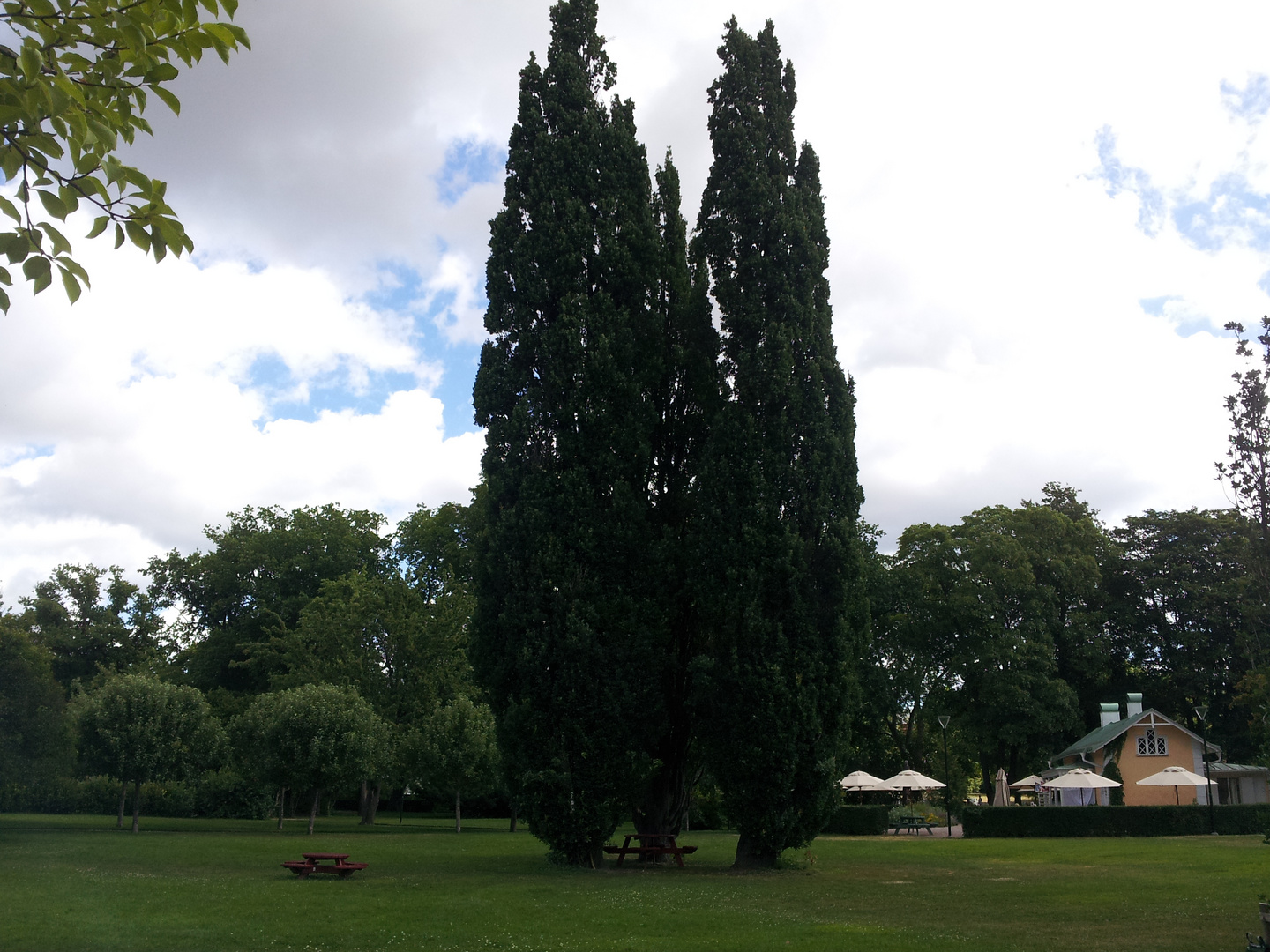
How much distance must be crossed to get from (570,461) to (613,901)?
938 cm

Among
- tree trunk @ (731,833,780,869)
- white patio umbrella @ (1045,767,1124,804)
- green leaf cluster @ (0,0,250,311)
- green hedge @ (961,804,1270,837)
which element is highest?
green leaf cluster @ (0,0,250,311)

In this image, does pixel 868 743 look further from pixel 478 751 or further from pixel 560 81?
pixel 560 81

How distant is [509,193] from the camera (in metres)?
22.8

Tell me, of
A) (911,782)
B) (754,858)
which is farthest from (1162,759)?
(754,858)

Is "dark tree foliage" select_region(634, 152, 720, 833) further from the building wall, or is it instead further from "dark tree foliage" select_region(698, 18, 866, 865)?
the building wall

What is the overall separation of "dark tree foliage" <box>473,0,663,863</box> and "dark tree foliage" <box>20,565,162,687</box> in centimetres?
3896

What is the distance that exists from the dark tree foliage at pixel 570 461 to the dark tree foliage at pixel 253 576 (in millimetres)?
30360

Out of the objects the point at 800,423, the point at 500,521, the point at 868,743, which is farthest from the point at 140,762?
the point at 868,743

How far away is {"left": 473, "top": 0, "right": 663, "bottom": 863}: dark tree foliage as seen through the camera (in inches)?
775

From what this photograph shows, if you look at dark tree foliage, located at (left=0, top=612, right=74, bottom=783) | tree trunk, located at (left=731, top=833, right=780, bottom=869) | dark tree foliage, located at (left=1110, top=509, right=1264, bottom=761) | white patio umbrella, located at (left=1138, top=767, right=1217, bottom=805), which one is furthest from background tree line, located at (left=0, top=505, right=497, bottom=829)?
dark tree foliage, located at (left=1110, top=509, right=1264, bottom=761)

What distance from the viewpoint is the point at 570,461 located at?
21.0m

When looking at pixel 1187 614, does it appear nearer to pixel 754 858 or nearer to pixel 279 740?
pixel 754 858

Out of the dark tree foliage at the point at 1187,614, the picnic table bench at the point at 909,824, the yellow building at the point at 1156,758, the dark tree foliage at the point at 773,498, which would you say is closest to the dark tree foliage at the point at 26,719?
the dark tree foliage at the point at 773,498

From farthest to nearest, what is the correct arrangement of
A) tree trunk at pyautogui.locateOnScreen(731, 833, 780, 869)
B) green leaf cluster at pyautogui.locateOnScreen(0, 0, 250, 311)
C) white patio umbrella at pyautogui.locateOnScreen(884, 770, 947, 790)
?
white patio umbrella at pyautogui.locateOnScreen(884, 770, 947, 790) < tree trunk at pyautogui.locateOnScreen(731, 833, 780, 869) < green leaf cluster at pyautogui.locateOnScreen(0, 0, 250, 311)
